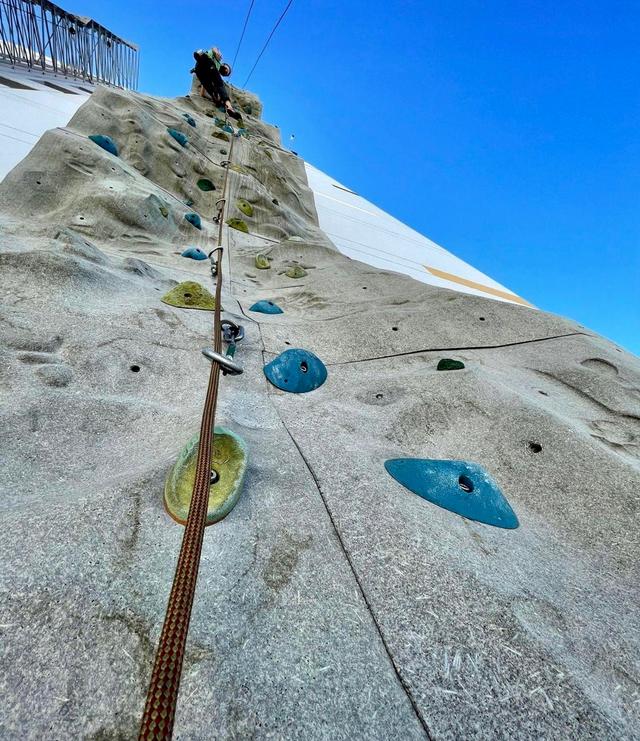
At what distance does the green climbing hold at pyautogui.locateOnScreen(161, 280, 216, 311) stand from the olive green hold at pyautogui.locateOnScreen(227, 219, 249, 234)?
312 cm

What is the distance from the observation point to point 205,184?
5652 millimetres

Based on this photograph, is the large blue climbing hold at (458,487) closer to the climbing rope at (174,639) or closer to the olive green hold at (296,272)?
the climbing rope at (174,639)

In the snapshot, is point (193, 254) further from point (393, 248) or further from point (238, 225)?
point (393, 248)

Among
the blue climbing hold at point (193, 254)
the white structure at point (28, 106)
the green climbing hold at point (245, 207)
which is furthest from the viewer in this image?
the green climbing hold at point (245, 207)

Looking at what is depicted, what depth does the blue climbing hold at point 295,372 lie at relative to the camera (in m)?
2.02

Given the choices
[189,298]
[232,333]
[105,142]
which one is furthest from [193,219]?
[232,333]

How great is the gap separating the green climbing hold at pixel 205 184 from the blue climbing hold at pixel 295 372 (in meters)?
4.59

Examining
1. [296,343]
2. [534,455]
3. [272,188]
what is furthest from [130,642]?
[272,188]

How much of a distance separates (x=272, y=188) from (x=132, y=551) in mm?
7305

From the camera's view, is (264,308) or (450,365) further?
(264,308)

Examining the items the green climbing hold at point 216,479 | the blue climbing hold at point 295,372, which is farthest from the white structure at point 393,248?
the green climbing hold at point 216,479

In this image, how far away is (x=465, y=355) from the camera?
2.49 metres

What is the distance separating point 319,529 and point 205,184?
588cm

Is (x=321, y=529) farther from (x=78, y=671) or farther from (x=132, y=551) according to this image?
(x=78, y=671)
